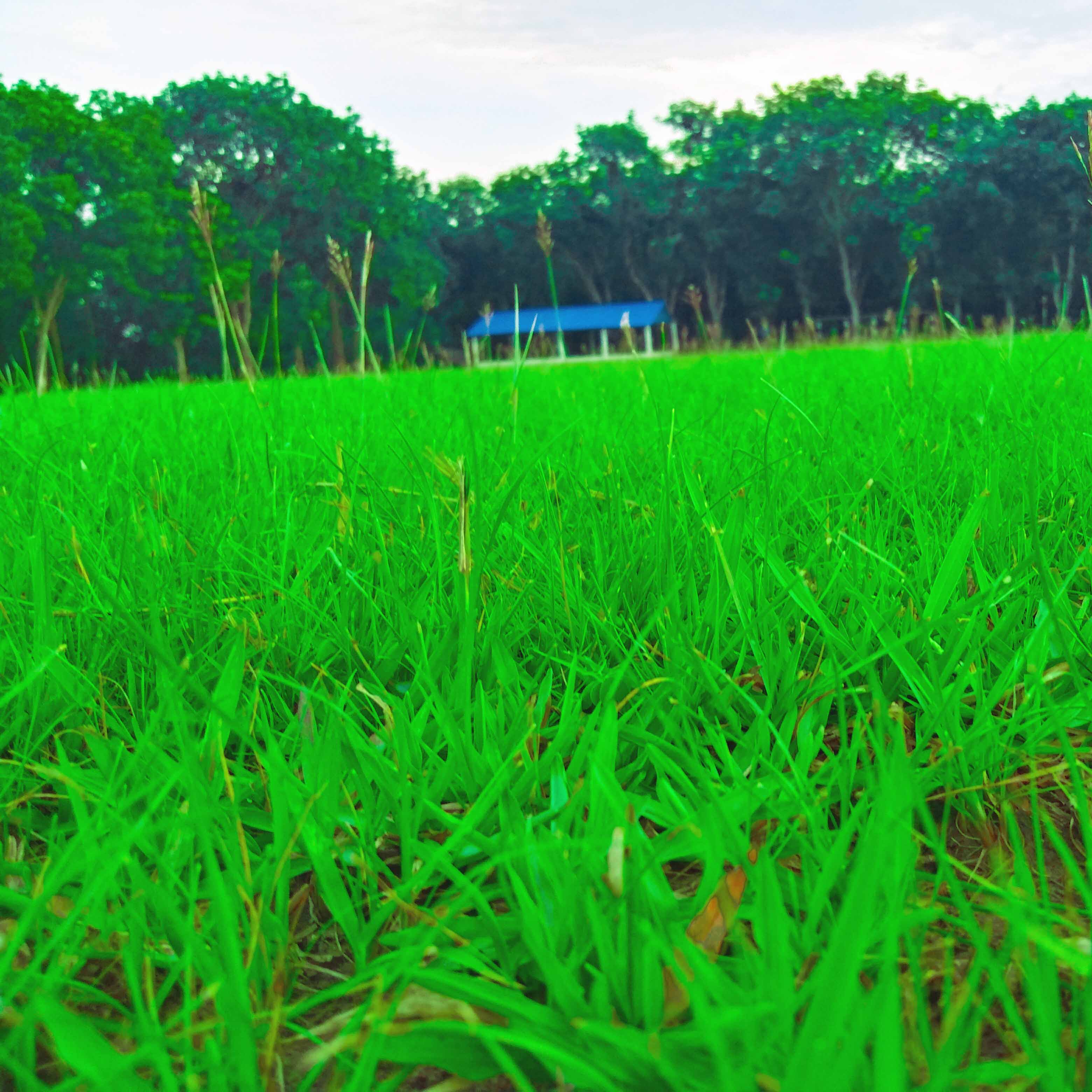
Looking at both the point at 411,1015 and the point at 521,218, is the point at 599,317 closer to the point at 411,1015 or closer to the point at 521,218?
the point at 521,218

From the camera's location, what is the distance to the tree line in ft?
106

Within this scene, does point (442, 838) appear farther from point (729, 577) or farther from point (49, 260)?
point (49, 260)

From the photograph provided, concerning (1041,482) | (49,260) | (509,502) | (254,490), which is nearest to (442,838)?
(509,502)

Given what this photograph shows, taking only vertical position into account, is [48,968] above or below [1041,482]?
below

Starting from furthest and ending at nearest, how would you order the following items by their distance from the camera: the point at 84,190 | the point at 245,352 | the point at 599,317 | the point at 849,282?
the point at 599,317 < the point at 849,282 < the point at 84,190 < the point at 245,352

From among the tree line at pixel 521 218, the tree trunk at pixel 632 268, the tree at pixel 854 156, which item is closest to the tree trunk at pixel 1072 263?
the tree line at pixel 521 218

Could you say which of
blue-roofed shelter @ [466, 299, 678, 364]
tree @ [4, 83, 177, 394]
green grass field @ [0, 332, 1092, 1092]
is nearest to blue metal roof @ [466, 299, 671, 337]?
blue-roofed shelter @ [466, 299, 678, 364]

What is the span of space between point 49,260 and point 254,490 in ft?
118

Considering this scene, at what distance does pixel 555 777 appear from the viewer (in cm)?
92

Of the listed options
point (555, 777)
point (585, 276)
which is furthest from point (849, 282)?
point (555, 777)

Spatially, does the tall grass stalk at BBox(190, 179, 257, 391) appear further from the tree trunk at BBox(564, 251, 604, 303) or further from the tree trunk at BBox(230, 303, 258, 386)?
the tree trunk at BBox(564, 251, 604, 303)

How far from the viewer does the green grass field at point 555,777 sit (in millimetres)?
626

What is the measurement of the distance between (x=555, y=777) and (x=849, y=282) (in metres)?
52.1

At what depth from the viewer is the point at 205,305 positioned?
38188 mm
